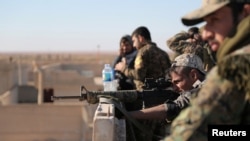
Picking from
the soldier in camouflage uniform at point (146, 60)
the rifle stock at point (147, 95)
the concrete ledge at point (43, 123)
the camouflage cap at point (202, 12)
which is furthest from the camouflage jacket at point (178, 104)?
the concrete ledge at point (43, 123)

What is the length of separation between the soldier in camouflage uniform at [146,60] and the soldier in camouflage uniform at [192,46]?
17 centimetres

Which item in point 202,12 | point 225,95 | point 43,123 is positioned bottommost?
point 43,123

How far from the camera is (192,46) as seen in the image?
4.86 m

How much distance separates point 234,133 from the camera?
1.59 meters

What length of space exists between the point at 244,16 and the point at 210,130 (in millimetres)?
405

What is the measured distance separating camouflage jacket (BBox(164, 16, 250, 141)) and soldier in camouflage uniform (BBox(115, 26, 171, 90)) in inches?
130

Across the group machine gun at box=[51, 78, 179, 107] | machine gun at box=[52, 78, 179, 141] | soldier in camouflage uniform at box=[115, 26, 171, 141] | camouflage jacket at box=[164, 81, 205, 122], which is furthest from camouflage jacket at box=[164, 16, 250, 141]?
soldier in camouflage uniform at box=[115, 26, 171, 141]

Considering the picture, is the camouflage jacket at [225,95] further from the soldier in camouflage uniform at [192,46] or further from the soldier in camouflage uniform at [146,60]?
the soldier in camouflage uniform at [146,60]

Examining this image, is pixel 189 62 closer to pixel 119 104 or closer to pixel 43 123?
pixel 119 104

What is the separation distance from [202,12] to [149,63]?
10.9 feet

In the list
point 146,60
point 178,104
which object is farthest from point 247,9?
point 146,60

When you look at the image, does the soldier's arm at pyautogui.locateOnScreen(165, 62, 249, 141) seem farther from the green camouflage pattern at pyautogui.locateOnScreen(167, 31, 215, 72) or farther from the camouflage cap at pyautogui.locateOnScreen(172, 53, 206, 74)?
the green camouflage pattern at pyautogui.locateOnScreen(167, 31, 215, 72)

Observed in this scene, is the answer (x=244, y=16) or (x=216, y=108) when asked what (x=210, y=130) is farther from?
(x=244, y=16)

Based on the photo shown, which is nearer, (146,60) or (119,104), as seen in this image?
(119,104)
